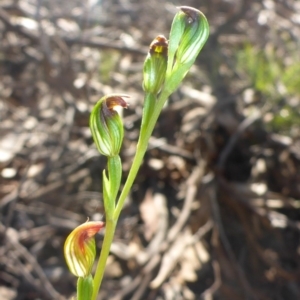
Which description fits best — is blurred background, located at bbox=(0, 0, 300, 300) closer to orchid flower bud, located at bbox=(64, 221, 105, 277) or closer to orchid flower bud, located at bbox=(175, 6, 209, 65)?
orchid flower bud, located at bbox=(64, 221, 105, 277)

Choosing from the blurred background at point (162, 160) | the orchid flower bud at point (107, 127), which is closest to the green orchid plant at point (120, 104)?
the orchid flower bud at point (107, 127)

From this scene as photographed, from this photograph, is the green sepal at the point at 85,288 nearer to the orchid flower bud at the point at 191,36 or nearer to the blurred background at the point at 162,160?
the orchid flower bud at the point at 191,36

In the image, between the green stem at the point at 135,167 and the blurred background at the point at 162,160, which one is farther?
the blurred background at the point at 162,160

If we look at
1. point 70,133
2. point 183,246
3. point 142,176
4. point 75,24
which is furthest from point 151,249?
point 75,24

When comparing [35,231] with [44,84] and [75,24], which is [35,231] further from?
[75,24]

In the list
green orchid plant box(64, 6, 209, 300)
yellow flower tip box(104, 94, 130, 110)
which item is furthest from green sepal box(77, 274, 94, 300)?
yellow flower tip box(104, 94, 130, 110)

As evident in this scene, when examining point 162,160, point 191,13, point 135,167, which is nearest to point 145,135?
point 135,167
